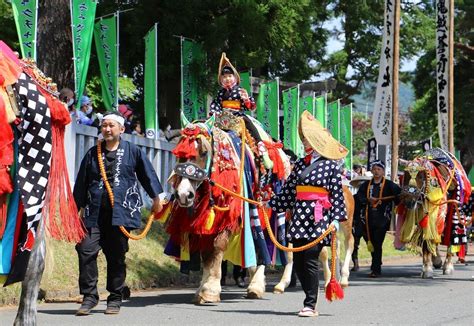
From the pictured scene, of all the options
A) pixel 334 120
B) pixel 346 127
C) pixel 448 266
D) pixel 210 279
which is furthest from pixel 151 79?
pixel 346 127

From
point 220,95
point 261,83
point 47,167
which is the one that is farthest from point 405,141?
point 47,167

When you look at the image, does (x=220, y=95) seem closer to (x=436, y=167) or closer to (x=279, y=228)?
(x=279, y=228)

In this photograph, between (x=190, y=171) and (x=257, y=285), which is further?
(x=257, y=285)

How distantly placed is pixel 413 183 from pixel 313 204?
21.2 feet

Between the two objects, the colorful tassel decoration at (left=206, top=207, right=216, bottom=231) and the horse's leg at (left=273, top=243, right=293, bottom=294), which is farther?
the horse's leg at (left=273, top=243, right=293, bottom=294)

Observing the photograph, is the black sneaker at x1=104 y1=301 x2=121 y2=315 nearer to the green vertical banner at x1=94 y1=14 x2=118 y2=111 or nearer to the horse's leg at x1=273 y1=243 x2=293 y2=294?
the horse's leg at x1=273 y1=243 x2=293 y2=294

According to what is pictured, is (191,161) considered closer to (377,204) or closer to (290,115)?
(377,204)

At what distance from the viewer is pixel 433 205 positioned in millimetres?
15922

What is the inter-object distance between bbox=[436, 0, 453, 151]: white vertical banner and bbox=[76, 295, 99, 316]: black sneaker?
18.7 m

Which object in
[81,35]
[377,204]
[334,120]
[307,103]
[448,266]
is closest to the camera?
[448,266]

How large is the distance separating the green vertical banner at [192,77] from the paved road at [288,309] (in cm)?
815

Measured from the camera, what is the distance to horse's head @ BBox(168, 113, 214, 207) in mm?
10375

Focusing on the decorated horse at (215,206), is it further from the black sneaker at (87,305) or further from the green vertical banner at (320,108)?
the green vertical banner at (320,108)

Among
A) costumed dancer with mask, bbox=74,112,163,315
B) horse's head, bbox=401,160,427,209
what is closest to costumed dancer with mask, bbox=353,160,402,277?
horse's head, bbox=401,160,427,209
